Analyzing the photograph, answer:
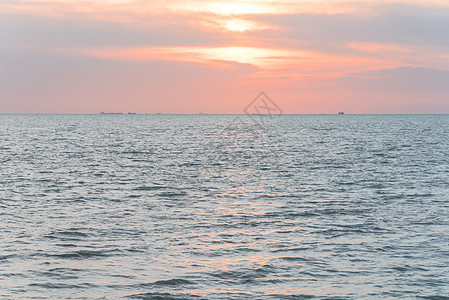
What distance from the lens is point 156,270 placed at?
19.4 meters

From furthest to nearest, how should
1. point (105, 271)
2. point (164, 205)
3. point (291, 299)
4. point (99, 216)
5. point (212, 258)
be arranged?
point (164, 205) < point (99, 216) < point (212, 258) < point (105, 271) < point (291, 299)

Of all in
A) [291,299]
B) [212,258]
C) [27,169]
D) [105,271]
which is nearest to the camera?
[291,299]

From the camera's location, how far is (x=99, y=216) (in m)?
28.7

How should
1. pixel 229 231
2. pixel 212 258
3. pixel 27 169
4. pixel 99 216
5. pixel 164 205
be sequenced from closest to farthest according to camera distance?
pixel 212 258 → pixel 229 231 → pixel 99 216 → pixel 164 205 → pixel 27 169

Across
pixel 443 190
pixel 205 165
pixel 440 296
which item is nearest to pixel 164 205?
pixel 440 296

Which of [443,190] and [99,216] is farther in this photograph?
[443,190]

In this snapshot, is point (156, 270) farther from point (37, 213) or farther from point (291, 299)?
point (37, 213)

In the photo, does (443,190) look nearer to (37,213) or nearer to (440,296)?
(440,296)

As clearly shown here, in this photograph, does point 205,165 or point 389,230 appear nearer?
point 389,230

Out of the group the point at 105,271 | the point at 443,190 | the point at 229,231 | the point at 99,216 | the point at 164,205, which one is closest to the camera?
the point at 105,271

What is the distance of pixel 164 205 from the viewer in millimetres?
32750

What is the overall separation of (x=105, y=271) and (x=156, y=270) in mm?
1886

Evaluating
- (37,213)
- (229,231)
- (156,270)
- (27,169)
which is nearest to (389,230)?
(229,231)

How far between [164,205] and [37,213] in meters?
7.65
